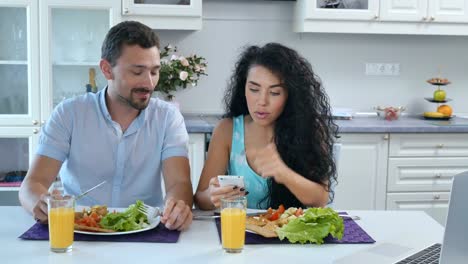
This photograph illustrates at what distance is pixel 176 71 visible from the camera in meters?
3.29

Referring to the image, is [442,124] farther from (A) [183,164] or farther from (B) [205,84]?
(A) [183,164]

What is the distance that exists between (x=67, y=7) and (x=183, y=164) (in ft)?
5.31

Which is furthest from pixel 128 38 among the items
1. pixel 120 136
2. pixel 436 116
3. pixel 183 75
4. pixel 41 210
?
pixel 436 116

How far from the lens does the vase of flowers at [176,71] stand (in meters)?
3.29

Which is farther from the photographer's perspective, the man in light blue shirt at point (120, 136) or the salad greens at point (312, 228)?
the man in light blue shirt at point (120, 136)

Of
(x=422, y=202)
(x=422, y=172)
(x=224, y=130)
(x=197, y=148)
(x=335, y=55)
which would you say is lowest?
(x=422, y=202)

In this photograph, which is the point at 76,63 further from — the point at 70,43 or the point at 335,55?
the point at 335,55

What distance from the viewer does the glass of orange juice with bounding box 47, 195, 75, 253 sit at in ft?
4.51

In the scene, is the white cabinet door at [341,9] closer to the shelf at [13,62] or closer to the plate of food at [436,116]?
the plate of food at [436,116]

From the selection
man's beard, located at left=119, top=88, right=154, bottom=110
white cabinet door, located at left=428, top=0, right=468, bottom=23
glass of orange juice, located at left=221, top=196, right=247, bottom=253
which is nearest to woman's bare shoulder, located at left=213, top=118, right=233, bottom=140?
man's beard, located at left=119, top=88, right=154, bottom=110

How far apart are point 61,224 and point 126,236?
0.62ft

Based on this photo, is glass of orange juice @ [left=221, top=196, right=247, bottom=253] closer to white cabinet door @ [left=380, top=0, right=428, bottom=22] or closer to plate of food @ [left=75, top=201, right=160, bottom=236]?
plate of food @ [left=75, top=201, right=160, bottom=236]

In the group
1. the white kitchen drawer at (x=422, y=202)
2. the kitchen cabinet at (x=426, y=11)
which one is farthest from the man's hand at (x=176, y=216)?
the kitchen cabinet at (x=426, y=11)

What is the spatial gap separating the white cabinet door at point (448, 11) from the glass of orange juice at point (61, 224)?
270 centimetres
